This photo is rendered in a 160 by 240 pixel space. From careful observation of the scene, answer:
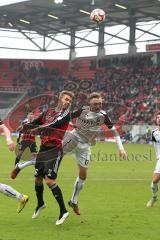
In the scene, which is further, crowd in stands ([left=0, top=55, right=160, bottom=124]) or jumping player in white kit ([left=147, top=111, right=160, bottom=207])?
crowd in stands ([left=0, top=55, right=160, bottom=124])

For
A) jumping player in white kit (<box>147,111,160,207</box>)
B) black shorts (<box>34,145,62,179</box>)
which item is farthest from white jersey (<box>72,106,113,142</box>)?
jumping player in white kit (<box>147,111,160,207</box>)

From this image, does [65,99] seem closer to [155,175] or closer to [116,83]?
[155,175]

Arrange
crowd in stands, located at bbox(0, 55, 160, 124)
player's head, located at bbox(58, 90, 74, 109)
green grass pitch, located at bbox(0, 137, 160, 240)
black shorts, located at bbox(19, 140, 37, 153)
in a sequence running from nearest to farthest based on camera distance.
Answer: green grass pitch, located at bbox(0, 137, 160, 240) < player's head, located at bbox(58, 90, 74, 109) < black shorts, located at bbox(19, 140, 37, 153) < crowd in stands, located at bbox(0, 55, 160, 124)

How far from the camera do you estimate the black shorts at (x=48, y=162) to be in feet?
32.0

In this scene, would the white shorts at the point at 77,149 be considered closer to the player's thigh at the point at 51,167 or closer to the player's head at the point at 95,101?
the player's head at the point at 95,101

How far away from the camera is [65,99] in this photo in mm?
10047

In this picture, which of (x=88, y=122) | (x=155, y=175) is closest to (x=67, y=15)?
(x=155, y=175)

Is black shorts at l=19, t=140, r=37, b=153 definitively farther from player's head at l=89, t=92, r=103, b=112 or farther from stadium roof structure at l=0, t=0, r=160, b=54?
stadium roof structure at l=0, t=0, r=160, b=54

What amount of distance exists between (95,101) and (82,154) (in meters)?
1.21

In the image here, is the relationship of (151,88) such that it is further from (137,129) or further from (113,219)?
(113,219)

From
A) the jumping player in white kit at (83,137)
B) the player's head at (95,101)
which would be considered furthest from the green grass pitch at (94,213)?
the player's head at (95,101)

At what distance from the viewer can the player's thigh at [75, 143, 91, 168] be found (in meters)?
11.0

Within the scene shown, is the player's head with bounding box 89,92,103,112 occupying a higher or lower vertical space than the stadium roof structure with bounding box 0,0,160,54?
lower

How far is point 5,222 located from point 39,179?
1.03m
